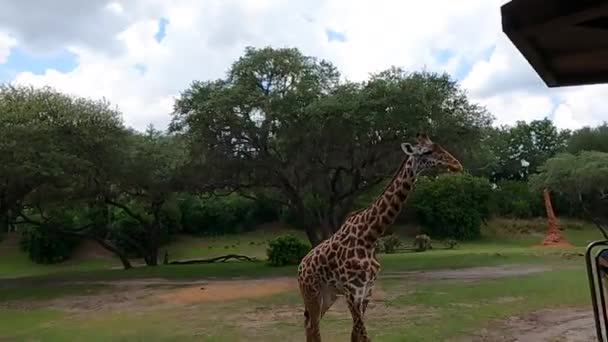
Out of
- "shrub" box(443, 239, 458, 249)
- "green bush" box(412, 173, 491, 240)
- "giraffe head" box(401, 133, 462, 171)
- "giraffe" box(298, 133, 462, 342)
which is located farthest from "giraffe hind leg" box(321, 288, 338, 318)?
"green bush" box(412, 173, 491, 240)

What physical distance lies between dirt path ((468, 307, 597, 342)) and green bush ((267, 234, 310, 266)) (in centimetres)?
1144

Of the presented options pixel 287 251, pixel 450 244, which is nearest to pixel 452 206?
pixel 450 244

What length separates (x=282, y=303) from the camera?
40.4 ft

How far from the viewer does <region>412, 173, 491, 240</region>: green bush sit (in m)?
33.6

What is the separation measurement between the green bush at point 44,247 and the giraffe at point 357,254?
27114mm

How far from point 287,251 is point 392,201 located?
14193 millimetres

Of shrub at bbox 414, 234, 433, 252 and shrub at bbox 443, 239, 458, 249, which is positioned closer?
shrub at bbox 414, 234, 433, 252

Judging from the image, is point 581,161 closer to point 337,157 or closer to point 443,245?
point 443,245

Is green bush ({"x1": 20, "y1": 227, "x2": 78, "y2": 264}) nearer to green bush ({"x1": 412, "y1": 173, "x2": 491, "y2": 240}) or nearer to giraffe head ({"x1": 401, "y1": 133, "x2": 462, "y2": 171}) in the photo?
green bush ({"x1": 412, "y1": 173, "x2": 491, "y2": 240})

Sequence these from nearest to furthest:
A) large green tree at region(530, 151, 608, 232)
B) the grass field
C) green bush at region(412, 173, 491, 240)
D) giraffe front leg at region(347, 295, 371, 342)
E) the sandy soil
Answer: giraffe front leg at region(347, 295, 371, 342), the grass field, the sandy soil, large green tree at region(530, 151, 608, 232), green bush at region(412, 173, 491, 240)

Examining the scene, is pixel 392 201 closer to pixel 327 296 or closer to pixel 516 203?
pixel 327 296

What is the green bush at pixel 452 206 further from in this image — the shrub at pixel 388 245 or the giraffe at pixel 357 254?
the giraffe at pixel 357 254

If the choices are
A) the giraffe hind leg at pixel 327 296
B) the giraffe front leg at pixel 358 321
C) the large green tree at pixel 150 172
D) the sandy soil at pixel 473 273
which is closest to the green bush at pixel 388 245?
the sandy soil at pixel 473 273

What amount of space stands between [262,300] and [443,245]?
19801 mm
